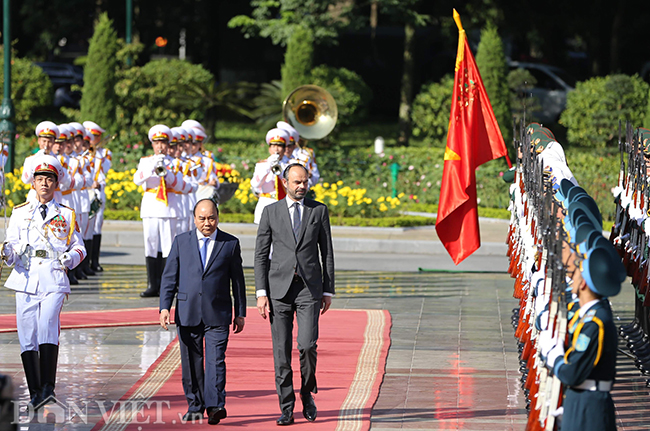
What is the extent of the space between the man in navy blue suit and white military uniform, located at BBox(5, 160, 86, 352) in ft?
2.98

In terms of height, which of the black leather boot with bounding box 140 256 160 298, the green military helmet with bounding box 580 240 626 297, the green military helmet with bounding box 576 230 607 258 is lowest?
the black leather boot with bounding box 140 256 160 298

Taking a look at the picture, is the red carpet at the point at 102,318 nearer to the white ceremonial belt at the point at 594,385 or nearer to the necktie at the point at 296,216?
the necktie at the point at 296,216

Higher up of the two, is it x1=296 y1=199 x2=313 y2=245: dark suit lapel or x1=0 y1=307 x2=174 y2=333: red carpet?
x1=296 y1=199 x2=313 y2=245: dark suit lapel

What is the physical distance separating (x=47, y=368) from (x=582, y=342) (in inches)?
167

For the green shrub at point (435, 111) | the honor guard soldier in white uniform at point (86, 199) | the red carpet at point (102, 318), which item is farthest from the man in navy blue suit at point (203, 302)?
the green shrub at point (435, 111)

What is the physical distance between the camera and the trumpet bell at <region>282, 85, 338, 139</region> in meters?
21.9

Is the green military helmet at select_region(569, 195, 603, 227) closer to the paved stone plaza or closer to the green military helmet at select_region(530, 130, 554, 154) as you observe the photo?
the paved stone plaza

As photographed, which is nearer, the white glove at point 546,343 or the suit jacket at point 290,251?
the white glove at point 546,343

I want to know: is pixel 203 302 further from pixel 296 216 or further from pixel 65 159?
pixel 65 159

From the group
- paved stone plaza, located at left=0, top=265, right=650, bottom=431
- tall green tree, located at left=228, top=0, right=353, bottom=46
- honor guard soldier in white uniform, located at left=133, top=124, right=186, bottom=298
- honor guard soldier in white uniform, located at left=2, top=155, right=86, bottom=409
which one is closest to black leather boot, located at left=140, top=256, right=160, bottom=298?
honor guard soldier in white uniform, located at left=133, top=124, right=186, bottom=298

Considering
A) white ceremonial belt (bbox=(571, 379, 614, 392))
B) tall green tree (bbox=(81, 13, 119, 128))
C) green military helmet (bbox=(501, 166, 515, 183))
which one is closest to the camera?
white ceremonial belt (bbox=(571, 379, 614, 392))

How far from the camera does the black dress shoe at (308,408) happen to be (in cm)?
784

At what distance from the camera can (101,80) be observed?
87.1ft

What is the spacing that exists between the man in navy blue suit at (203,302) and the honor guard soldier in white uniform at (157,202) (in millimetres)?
5406
